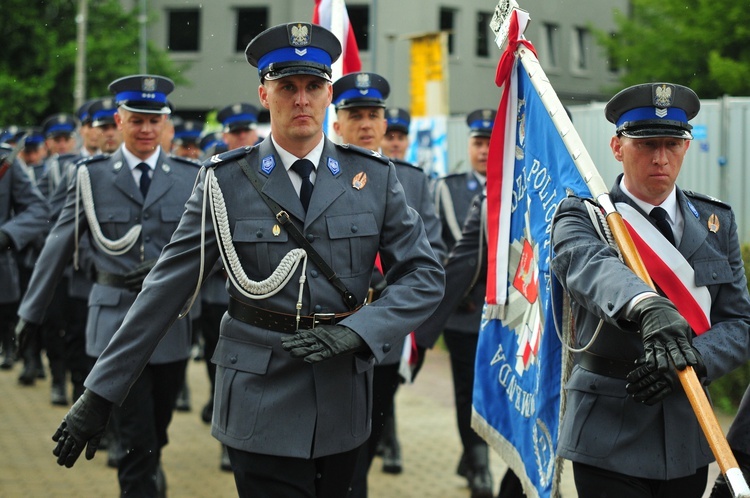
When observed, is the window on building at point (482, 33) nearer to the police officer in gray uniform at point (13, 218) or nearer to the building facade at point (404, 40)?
the building facade at point (404, 40)

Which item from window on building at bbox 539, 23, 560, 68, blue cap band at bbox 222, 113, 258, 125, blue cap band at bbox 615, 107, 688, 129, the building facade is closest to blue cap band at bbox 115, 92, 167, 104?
blue cap band at bbox 615, 107, 688, 129

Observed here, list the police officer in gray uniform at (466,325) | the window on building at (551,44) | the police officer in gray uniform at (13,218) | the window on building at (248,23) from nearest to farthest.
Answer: the police officer in gray uniform at (466,325) < the police officer in gray uniform at (13,218) < the window on building at (551,44) < the window on building at (248,23)

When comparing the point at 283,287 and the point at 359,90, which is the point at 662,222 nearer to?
the point at 283,287

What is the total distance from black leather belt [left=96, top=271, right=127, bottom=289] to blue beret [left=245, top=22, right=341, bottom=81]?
2495 mm

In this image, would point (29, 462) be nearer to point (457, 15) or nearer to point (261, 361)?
point (261, 361)

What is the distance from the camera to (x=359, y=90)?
6738mm

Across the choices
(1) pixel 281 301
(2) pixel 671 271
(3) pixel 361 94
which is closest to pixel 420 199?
(3) pixel 361 94

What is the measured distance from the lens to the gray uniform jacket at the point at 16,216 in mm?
7352

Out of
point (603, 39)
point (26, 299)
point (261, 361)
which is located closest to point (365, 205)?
point (261, 361)

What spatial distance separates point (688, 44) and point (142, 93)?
1746 centimetres

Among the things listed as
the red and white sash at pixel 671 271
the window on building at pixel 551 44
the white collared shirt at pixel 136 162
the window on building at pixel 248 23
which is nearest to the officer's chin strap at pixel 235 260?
the red and white sash at pixel 671 271

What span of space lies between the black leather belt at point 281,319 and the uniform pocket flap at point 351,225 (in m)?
0.27

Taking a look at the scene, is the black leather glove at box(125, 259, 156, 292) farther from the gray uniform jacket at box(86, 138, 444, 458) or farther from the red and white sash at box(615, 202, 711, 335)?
the red and white sash at box(615, 202, 711, 335)

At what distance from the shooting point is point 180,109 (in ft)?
133
